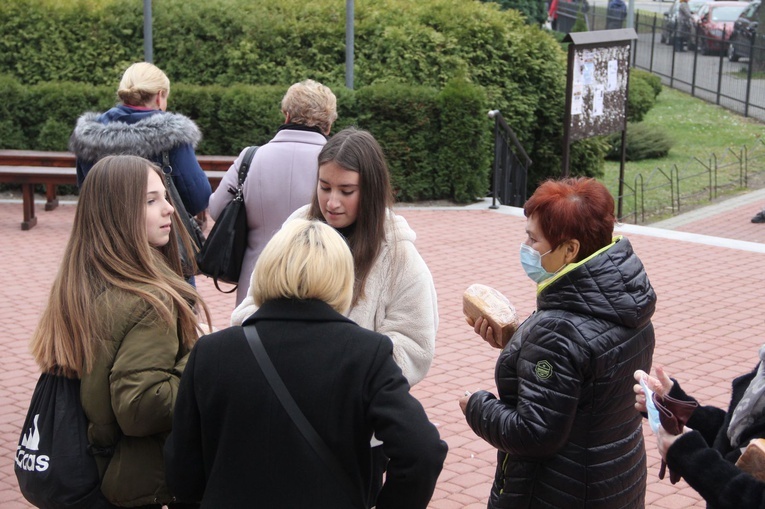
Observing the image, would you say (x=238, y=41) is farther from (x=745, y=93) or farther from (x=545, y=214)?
(x=745, y=93)

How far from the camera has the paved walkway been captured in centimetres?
538

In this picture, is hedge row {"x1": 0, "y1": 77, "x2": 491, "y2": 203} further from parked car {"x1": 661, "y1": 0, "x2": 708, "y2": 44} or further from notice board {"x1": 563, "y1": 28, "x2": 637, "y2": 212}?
parked car {"x1": 661, "y1": 0, "x2": 708, "y2": 44}

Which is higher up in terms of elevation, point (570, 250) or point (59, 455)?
point (570, 250)

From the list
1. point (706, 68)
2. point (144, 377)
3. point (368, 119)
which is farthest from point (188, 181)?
point (706, 68)

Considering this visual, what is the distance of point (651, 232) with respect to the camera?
1123 cm

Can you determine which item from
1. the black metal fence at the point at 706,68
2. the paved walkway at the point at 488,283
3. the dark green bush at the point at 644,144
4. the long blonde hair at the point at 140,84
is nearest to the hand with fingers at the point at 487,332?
the paved walkway at the point at 488,283

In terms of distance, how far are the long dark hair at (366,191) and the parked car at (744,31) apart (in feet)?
75.3

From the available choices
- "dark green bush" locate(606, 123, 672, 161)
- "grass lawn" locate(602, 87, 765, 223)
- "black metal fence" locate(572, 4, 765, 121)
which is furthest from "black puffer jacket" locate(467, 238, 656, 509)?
"black metal fence" locate(572, 4, 765, 121)

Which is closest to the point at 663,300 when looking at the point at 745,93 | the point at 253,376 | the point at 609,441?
the point at 609,441

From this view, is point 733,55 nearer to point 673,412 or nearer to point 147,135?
point 147,135

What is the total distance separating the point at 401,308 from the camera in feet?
11.1

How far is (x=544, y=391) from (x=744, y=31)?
2864 cm

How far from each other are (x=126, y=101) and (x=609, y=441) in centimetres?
356

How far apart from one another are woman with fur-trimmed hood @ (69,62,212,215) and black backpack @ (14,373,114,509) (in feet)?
7.79
